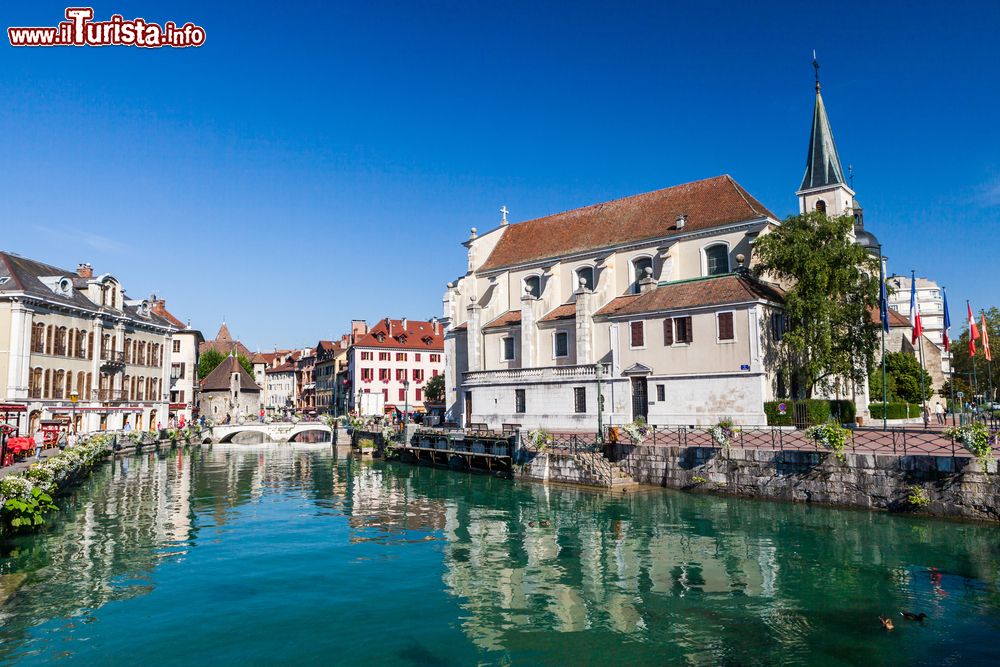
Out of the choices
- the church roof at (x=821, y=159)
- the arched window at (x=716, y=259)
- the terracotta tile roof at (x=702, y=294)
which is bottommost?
the terracotta tile roof at (x=702, y=294)

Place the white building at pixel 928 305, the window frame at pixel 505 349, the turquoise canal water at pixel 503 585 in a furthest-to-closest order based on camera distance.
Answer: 1. the white building at pixel 928 305
2. the window frame at pixel 505 349
3. the turquoise canal water at pixel 503 585

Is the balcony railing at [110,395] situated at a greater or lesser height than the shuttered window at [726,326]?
lesser

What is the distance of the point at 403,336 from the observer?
91.8 meters

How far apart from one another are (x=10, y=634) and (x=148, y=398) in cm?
5132

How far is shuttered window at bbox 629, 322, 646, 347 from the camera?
37688 mm

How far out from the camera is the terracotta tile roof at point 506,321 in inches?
1903

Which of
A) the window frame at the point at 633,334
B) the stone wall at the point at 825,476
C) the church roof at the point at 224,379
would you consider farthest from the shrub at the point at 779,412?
the church roof at the point at 224,379

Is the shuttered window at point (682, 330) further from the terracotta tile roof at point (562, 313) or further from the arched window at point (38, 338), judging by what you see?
the arched window at point (38, 338)

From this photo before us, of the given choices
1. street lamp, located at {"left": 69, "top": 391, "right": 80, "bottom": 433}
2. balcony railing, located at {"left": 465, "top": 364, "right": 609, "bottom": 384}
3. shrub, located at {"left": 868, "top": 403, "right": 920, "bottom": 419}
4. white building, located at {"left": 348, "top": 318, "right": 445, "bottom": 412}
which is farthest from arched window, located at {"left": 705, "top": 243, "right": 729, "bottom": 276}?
white building, located at {"left": 348, "top": 318, "right": 445, "bottom": 412}

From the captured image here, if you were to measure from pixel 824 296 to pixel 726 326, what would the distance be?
208 inches

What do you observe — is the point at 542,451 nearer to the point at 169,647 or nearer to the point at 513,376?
the point at 513,376

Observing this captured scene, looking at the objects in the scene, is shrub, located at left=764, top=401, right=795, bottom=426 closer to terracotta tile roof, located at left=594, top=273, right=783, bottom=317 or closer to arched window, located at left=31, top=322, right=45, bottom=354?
terracotta tile roof, located at left=594, top=273, right=783, bottom=317

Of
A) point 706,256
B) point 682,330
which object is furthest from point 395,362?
point 682,330

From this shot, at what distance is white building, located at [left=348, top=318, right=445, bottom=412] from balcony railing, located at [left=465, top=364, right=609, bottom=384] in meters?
40.5
